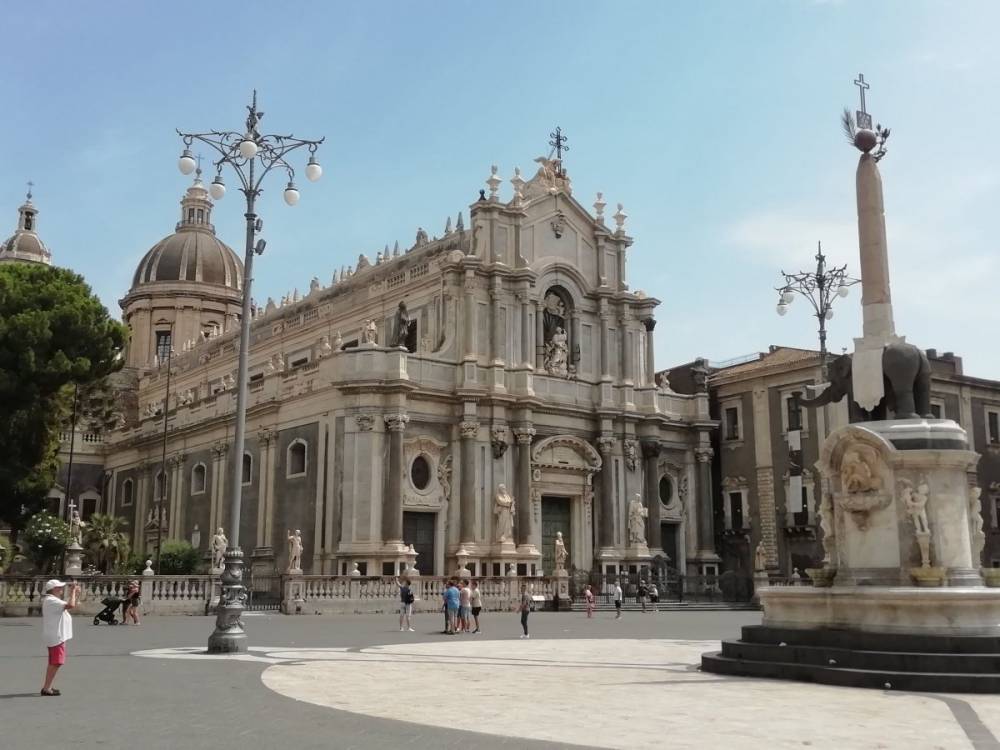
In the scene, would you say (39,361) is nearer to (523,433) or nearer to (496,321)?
(496,321)

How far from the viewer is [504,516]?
39.3 metres

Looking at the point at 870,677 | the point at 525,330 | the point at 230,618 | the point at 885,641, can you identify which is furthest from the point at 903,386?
the point at 525,330

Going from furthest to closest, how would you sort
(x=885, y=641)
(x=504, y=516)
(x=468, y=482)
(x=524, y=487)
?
(x=524, y=487)
(x=468, y=482)
(x=504, y=516)
(x=885, y=641)

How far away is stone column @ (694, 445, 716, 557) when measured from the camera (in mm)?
46781

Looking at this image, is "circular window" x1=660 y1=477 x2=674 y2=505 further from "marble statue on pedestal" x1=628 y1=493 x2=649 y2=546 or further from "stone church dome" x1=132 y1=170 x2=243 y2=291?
"stone church dome" x1=132 y1=170 x2=243 y2=291

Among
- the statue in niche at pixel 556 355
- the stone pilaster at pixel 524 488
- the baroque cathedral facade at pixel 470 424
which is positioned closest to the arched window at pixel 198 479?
the baroque cathedral facade at pixel 470 424

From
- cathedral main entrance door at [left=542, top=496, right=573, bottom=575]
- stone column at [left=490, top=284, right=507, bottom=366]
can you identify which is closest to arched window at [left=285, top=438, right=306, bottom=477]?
stone column at [left=490, top=284, right=507, bottom=366]

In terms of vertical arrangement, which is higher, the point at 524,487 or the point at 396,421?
the point at 396,421

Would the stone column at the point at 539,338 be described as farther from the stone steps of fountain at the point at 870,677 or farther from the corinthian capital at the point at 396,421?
the stone steps of fountain at the point at 870,677

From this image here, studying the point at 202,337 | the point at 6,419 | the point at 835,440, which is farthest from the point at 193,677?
the point at 202,337

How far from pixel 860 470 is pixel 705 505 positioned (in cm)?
3365

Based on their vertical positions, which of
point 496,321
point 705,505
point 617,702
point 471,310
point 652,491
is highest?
point 471,310

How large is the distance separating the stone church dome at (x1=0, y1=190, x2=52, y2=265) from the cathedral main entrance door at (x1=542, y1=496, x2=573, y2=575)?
49.3 meters

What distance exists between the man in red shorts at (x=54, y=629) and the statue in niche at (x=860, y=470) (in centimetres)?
1017
